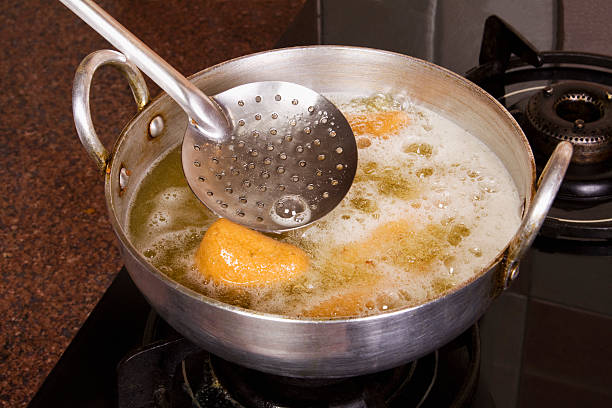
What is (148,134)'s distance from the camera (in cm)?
72

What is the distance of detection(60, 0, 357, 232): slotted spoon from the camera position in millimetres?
687

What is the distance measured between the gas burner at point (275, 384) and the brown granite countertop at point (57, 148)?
0.23 m

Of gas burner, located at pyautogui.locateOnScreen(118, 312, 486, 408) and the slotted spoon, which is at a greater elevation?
the slotted spoon

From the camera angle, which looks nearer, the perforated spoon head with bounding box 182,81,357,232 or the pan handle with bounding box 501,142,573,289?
the pan handle with bounding box 501,142,573,289

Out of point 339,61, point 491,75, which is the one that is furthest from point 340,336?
point 491,75

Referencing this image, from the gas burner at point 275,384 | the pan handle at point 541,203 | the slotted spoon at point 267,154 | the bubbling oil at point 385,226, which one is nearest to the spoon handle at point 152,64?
the slotted spoon at point 267,154

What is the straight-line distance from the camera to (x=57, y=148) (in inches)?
42.7

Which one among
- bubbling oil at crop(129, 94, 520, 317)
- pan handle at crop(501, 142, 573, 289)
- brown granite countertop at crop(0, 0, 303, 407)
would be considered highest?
pan handle at crop(501, 142, 573, 289)

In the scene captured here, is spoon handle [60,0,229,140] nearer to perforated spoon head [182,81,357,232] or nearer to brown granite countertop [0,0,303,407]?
perforated spoon head [182,81,357,232]

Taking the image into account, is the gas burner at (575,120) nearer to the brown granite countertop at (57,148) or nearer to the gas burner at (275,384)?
the gas burner at (275,384)

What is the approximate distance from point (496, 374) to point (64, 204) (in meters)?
0.67

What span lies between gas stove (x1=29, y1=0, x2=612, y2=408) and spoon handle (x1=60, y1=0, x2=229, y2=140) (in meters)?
0.23

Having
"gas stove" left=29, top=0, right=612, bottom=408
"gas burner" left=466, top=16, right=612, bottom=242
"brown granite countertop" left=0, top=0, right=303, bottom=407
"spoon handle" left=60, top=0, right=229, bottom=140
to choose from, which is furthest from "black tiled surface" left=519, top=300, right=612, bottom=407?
"brown granite countertop" left=0, top=0, right=303, bottom=407

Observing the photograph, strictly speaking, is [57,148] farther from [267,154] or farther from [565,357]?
[565,357]
